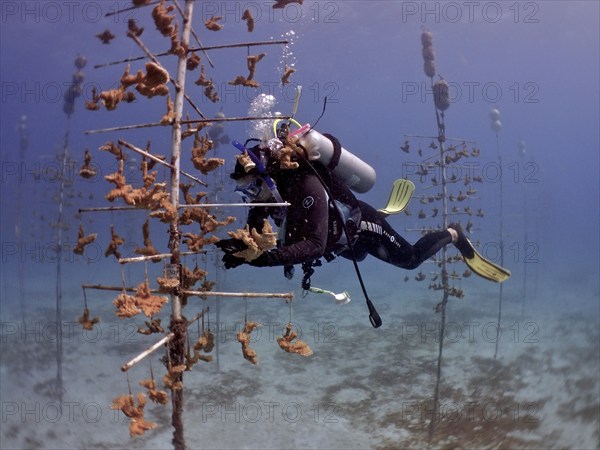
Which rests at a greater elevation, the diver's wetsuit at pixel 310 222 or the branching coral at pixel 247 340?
the diver's wetsuit at pixel 310 222

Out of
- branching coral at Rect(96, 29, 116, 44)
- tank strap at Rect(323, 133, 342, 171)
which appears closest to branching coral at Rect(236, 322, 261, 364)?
tank strap at Rect(323, 133, 342, 171)

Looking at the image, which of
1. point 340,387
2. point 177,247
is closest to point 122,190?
point 177,247

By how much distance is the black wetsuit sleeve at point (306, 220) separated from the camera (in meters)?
4.04

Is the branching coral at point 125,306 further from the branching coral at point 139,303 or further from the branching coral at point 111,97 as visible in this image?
the branching coral at point 111,97

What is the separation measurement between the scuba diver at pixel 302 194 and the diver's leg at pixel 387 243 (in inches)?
4.2

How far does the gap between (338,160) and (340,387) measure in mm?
10218

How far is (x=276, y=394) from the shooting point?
13383mm

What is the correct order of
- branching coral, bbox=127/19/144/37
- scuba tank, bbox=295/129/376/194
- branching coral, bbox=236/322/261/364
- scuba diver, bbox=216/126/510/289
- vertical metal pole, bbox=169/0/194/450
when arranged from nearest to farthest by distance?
branching coral, bbox=127/19/144/37 → vertical metal pole, bbox=169/0/194/450 → branching coral, bbox=236/322/261/364 → scuba diver, bbox=216/126/510/289 → scuba tank, bbox=295/129/376/194

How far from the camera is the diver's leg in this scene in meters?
7.05

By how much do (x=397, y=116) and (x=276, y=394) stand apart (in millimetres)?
127216

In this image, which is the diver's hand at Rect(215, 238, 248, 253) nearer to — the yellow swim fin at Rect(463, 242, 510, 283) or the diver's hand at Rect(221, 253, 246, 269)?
the diver's hand at Rect(221, 253, 246, 269)

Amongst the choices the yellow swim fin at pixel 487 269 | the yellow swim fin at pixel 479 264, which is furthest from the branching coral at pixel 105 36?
the yellow swim fin at pixel 487 269

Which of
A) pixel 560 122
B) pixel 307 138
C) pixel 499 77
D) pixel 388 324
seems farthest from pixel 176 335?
pixel 560 122

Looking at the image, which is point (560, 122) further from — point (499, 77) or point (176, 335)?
point (176, 335)
